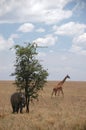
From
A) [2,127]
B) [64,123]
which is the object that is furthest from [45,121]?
[2,127]

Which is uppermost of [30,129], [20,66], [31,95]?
[20,66]

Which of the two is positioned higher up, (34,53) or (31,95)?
(34,53)

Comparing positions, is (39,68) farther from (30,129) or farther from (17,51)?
(30,129)

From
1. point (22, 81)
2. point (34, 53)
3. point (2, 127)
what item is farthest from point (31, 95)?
point (2, 127)

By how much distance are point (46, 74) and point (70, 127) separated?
980 cm

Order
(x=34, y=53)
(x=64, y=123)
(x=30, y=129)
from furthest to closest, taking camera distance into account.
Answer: (x=34, y=53) → (x=64, y=123) → (x=30, y=129)

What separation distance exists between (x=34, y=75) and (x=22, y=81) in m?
0.95

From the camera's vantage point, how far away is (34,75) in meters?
Result: 28.9

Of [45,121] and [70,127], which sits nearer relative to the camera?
[70,127]

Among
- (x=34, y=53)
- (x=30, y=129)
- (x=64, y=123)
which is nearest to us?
Result: (x=30, y=129)

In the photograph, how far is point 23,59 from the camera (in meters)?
28.7

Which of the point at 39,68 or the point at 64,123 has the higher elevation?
the point at 39,68

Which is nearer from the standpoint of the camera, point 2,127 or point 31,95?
point 2,127

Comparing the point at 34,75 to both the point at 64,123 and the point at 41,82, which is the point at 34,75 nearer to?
the point at 41,82
